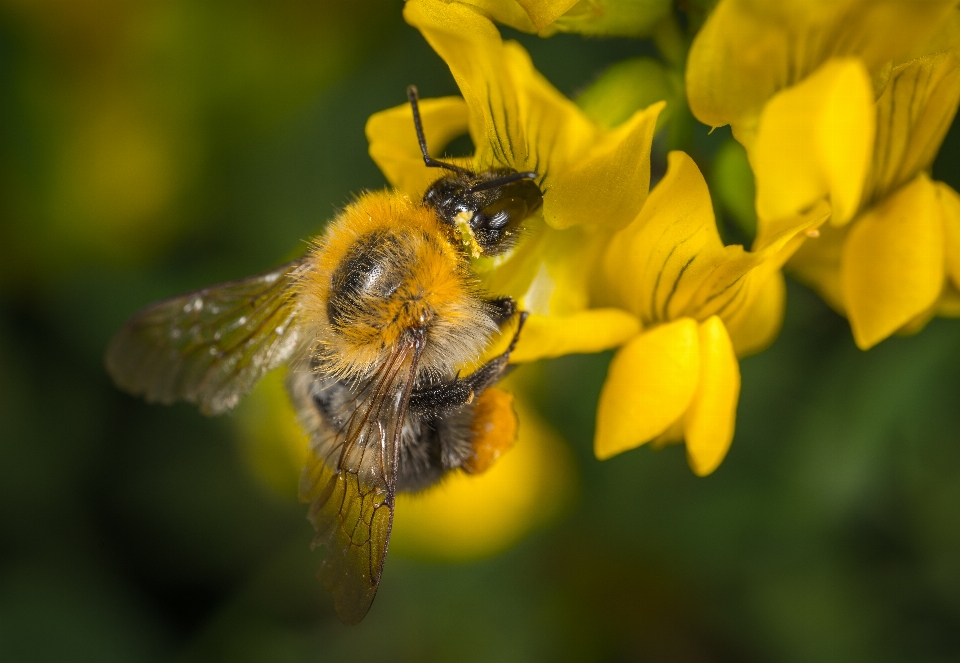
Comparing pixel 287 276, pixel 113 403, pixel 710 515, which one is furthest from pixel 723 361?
pixel 113 403

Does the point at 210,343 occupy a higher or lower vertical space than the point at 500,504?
higher

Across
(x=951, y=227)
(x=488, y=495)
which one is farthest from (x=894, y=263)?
(x=488, y=495)

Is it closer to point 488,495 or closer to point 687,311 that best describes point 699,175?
point 687,311

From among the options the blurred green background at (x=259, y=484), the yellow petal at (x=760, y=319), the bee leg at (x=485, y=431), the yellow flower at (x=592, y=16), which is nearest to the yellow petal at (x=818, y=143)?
the yellow flower at (x=592, y=16)

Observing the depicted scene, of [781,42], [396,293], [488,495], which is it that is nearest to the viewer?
[781,42]

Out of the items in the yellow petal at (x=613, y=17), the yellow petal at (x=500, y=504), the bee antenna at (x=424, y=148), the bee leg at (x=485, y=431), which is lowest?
the yellow petal at (x=500, y=504)

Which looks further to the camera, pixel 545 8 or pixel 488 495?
pixel 488 495

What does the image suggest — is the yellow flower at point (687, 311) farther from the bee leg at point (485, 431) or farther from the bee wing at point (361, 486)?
the bee wing at point (361, 486)
